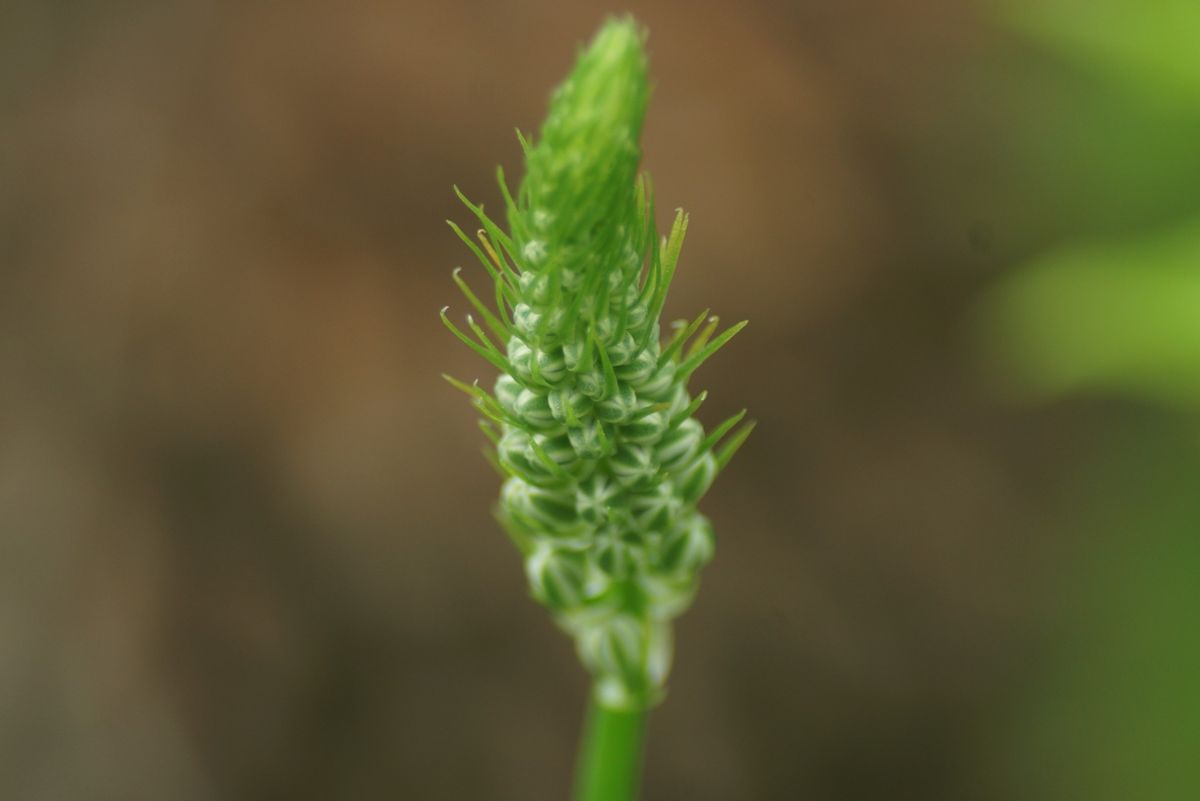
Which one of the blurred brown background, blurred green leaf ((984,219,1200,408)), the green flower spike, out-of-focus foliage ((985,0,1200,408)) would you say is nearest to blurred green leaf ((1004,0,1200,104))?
out-of-focus foliage ((985,0,1200,408))

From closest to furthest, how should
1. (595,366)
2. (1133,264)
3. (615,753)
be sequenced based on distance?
(595,366) → (615,753) → (1133,264)

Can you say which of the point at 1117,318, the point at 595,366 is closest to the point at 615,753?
the point at 595,366

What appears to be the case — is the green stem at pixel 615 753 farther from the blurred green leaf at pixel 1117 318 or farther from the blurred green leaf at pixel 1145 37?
the blurred green leaf at pixel 1145 37

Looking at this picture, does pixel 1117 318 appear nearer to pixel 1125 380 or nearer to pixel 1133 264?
pixel 1133 264

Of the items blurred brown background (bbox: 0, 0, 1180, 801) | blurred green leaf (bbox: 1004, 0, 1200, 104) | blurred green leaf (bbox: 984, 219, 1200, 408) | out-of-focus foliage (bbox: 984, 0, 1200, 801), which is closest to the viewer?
blurred green leaf (bbox: 984, 219, 1200, 408)

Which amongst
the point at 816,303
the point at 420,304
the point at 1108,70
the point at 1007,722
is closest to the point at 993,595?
the point at 1007,722

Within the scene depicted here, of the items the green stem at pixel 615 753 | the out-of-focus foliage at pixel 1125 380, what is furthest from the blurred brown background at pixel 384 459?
the green stem at pixel 615 753

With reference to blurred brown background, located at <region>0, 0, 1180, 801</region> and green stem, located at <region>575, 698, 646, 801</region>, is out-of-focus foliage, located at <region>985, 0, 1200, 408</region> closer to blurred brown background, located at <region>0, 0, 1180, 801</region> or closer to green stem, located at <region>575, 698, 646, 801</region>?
blurred brown background, located at <region>0, 0, 1180, 801</region>
